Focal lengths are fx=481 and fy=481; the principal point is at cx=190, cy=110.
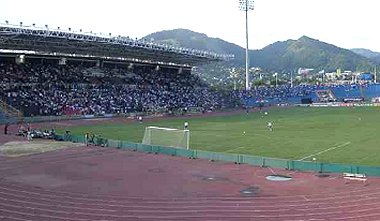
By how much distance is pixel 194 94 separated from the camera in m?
97.0

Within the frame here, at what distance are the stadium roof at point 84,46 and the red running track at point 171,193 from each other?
34.8m

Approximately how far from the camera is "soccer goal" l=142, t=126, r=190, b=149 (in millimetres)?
39031

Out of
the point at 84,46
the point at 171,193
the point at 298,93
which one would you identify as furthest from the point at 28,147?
the point at 298,93

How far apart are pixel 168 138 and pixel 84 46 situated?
125 ft

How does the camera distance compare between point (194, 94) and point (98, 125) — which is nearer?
point (98, 125)

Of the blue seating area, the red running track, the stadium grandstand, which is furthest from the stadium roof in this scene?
the red running track

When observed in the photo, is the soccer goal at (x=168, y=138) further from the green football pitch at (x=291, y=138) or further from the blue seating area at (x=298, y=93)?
the blue seating area at (x=298, y=93)

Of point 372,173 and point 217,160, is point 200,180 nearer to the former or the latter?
point 217,160

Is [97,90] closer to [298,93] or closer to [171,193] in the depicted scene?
[298,93]

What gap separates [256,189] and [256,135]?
74.2 ft

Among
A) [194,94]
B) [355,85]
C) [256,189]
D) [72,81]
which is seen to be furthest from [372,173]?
[355,85]

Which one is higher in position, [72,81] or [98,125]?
[72,81]

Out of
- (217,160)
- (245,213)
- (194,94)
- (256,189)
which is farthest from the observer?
(194,94)

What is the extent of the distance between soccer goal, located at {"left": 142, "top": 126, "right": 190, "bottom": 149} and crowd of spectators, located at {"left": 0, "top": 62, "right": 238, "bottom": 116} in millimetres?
29694
